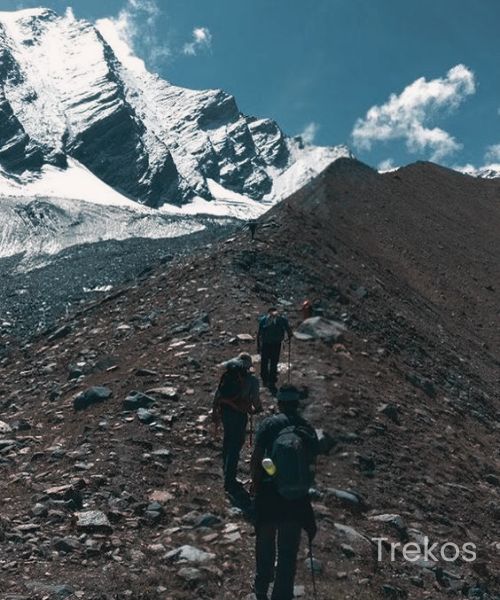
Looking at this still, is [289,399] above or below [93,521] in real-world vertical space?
above

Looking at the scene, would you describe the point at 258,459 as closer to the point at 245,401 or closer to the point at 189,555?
the point at 189,555

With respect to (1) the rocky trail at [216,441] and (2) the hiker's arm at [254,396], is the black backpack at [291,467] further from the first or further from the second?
(2) the hiker's arm at [254,396]

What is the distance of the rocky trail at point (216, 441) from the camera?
28.2ft

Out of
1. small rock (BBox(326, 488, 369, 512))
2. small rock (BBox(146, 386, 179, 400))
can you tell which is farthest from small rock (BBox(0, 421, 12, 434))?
small rock (BBox(326, 488, 369, 512))

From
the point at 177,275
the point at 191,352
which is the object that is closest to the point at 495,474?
the point at 191,352

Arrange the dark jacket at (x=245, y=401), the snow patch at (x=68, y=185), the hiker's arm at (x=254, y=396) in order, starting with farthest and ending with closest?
the snow patch at (x=68, y=185)
the hiker's arm at (x=254, y=396)
the dark jacket at (x=245, y=401)

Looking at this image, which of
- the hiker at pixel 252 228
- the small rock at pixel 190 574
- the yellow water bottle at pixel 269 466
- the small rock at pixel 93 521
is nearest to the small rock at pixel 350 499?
the small rock at pixel 190 574

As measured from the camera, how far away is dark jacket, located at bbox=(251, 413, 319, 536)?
7391 millimetres

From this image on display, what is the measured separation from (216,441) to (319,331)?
5.67 meters

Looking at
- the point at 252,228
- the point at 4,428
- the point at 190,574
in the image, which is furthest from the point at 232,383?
the point at 252,228

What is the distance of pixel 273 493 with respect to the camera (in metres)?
7.47

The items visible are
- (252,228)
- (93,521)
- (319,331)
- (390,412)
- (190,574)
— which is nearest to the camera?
(190,574)

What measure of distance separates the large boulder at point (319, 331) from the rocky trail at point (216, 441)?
270 mm

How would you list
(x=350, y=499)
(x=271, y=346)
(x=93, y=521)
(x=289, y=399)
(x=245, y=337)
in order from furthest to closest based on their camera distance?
(x=245, y=337)
(x=271, y=346)
(x=350, y=499)
(x=93, y=521)
(x=289, y=399)
